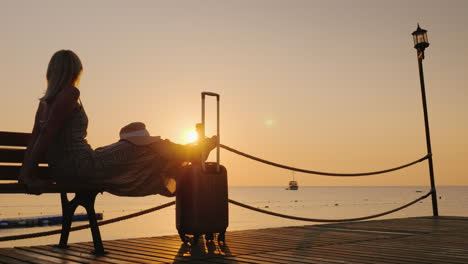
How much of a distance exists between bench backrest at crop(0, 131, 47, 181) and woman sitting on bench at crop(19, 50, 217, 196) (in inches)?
15.6

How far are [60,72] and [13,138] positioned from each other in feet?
3.62

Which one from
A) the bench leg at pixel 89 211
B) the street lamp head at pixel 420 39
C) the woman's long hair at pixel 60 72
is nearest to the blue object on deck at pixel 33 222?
the street lamp head at pixel 420 39

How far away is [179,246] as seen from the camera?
15.8 feet

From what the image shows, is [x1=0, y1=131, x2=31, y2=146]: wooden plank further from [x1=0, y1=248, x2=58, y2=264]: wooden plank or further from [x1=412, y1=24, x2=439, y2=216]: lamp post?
[x1=412, y1=24, x2=439, y2=216]: lamp post

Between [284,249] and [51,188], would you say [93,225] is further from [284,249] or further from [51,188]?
[284,249]

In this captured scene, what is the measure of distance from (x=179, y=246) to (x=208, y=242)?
40 cm

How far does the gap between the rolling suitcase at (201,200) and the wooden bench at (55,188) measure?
881 millimetres

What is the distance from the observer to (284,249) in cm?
458

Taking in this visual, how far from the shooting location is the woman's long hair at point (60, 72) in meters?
4.16

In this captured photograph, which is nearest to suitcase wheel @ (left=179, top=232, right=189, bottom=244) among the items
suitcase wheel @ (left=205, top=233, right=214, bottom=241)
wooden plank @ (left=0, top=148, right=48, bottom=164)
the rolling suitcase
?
the rolling suitcase

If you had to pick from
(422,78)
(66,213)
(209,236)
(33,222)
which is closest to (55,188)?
(66,213)

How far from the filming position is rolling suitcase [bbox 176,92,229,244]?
4699mm

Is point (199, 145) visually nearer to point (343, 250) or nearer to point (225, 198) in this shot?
point (225, 198)

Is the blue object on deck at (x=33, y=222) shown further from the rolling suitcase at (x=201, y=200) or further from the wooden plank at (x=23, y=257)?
the rolling suitcase at (x=201, y=200)
